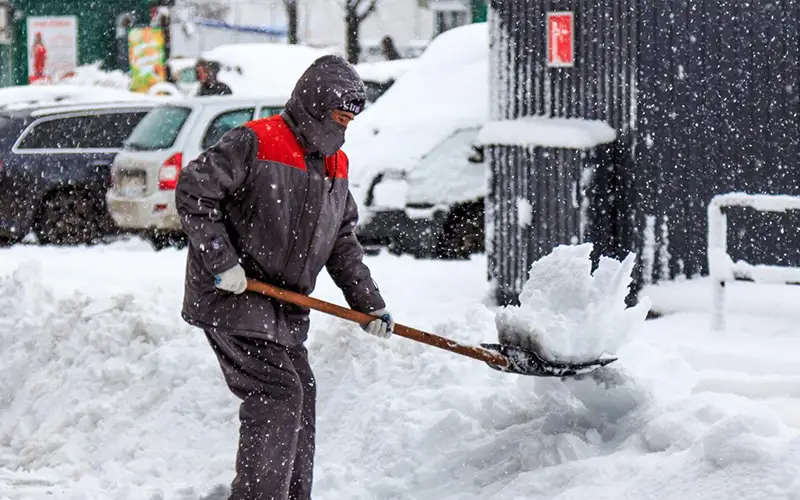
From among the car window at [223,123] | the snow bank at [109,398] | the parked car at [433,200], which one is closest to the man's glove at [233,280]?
the snow bank at [109,398]

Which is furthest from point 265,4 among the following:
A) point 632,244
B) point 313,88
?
point 313,88

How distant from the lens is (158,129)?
13.5 m

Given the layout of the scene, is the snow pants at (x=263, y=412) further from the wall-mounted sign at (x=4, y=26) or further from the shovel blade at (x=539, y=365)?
the wall-mounted sign at (x=4, y=26)

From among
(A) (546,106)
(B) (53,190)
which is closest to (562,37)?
(A) (546,106)

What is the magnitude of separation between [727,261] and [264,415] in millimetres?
3667

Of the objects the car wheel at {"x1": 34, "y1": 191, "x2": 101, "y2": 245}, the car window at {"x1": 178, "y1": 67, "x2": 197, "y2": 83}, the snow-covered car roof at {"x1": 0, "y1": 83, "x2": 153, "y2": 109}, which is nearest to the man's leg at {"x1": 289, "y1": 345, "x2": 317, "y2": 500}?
the car wheel at {"x1": 34, "y1": 191, "x2": 101, "y2": 245}

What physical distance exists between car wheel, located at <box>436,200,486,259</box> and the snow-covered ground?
91.0 inches

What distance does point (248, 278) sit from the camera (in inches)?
192

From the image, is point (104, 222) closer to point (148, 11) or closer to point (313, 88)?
point (313, 88)

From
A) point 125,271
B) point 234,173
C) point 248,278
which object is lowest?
point 125,271

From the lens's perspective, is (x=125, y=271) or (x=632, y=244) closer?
(x=632, y=244)

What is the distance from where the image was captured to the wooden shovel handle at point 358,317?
15.9ft

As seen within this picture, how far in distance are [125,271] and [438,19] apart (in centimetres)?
3303

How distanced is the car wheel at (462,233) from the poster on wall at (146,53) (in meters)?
24.2
